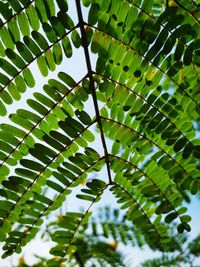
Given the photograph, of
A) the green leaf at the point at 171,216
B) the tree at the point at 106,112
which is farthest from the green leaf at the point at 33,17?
the green leaf at the point at 171,216

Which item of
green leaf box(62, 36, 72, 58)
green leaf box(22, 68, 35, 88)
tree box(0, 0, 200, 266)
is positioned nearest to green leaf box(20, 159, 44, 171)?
tree box(0, 0, 200, 266)

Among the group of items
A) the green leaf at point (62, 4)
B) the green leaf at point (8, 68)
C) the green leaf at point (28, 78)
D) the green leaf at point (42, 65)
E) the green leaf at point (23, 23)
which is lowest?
the green leaf at point (8, 68)

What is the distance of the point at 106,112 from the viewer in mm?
1491

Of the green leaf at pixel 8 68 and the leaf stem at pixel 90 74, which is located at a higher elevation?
the leaf stem at pixel 90 74

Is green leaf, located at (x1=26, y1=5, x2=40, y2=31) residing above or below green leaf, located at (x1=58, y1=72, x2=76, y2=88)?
above

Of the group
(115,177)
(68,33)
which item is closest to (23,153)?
(115,177)

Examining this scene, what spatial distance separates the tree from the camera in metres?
1.25

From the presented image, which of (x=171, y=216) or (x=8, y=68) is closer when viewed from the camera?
(x=8, y=68)

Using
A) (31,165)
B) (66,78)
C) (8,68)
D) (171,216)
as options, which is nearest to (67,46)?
(66,78)

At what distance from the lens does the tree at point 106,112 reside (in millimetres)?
1252

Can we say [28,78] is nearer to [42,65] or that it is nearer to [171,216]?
[42,65]

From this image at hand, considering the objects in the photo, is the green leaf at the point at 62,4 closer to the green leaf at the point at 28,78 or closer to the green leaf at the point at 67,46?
the green leaf at the point at 67,46

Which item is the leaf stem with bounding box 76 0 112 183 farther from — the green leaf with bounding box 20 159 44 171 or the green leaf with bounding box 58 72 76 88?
the green leaf with bounding box 20 159 44 171

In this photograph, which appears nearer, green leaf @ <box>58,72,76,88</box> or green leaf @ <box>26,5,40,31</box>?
green leaf @ <box>26,5,40,31</box>
